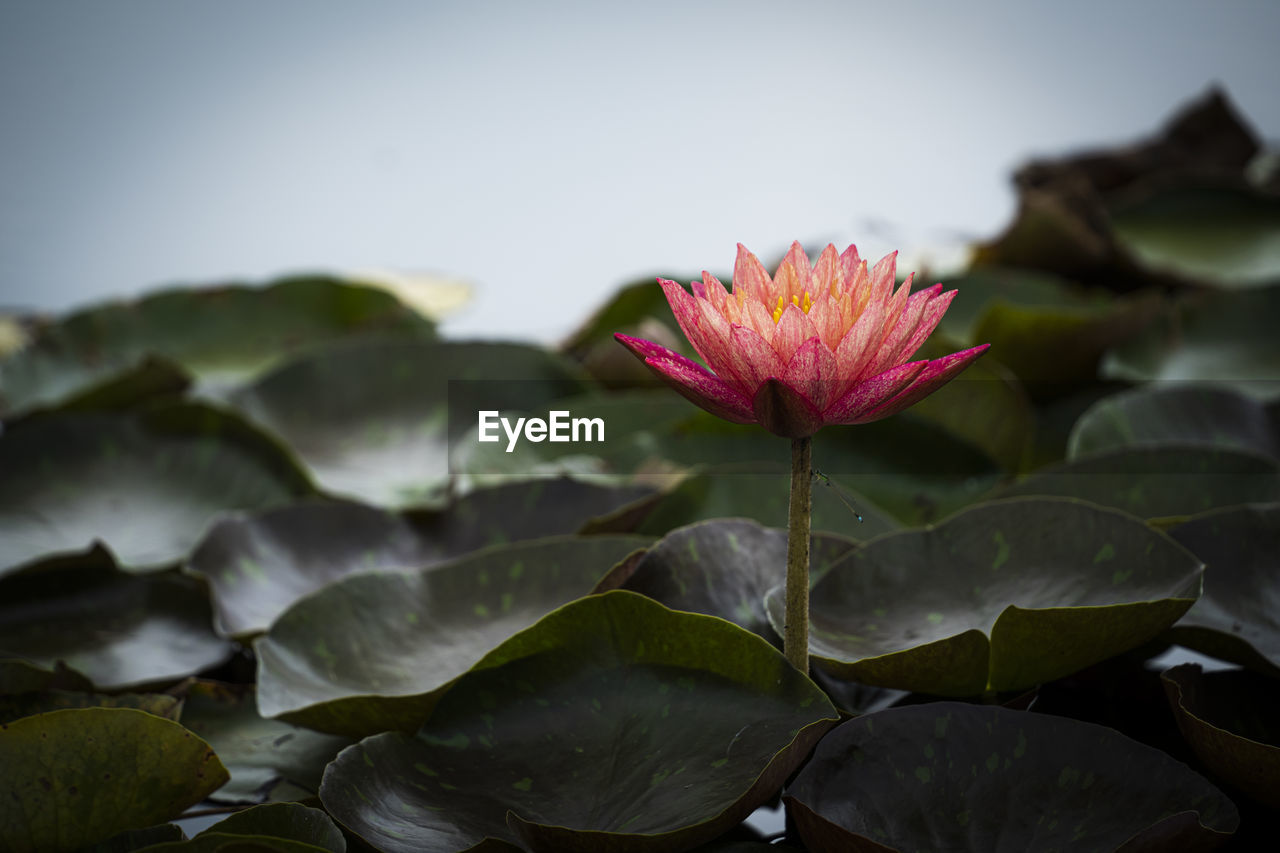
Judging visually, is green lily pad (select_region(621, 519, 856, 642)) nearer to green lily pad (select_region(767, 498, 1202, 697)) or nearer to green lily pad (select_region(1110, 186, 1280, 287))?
green lily pad (select_region(767, 498, 1202, 697))

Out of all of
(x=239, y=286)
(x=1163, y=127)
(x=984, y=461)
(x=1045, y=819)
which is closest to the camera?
(x=1045, y=819)

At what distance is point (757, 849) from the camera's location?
1.11ft

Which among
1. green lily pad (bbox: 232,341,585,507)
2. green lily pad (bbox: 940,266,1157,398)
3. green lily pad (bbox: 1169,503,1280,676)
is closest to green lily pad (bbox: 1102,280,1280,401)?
green lily pad (bbox: 940,266,1157,398)

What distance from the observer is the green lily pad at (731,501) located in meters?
0.52

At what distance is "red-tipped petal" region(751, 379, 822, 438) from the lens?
0.91 ft

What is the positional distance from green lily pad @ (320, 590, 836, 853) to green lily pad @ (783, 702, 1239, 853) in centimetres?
2

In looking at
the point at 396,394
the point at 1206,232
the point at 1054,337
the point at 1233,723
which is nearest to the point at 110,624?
the point at 396,394

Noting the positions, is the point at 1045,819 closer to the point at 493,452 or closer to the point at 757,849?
the point at 757,849

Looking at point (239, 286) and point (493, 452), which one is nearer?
point (493, 452)

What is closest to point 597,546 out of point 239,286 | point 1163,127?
point 239,286

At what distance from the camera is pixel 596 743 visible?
35cm

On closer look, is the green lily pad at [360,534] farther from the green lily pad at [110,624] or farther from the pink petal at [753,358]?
the pink petal at [753,358]

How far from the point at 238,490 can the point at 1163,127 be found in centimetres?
154

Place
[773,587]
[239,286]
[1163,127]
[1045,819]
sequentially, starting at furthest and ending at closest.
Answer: [1163,127]
[239,286]
[773,587]
[1045,819]
